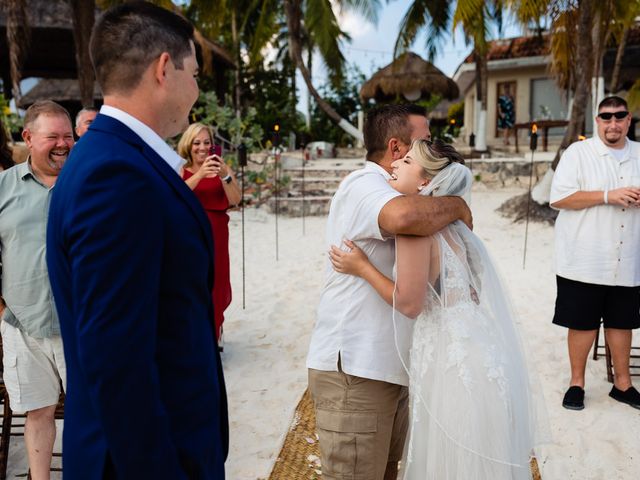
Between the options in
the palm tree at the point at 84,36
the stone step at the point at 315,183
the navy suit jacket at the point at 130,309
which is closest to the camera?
the navy suit jacket at the point at 130,309

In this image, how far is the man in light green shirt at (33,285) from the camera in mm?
2686

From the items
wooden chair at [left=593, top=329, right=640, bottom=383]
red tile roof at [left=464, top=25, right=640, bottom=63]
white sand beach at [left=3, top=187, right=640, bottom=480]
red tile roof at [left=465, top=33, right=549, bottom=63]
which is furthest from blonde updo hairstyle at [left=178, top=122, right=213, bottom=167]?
red tile roof at [left=465, top=33, right=549, bottom=63]

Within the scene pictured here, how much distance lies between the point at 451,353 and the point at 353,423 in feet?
1.43

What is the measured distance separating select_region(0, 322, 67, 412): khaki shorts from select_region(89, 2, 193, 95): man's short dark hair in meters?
1.77

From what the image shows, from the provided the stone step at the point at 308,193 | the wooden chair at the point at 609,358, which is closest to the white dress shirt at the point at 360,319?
the wooden chair at the point at 609,358

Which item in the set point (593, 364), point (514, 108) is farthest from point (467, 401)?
point (514, 108)

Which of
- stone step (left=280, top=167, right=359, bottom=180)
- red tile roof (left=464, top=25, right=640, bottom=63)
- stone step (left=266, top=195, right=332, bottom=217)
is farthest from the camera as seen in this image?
red tile roof (left=464, top=25, right=640, bottom=63)

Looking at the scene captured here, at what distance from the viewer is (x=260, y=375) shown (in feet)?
15.6

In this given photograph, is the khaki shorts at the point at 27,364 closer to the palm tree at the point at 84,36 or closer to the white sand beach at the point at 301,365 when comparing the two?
the white sand beach at the point at 301,365

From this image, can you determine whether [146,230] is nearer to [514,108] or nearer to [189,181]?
[189,181]

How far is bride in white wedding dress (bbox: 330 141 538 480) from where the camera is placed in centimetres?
201

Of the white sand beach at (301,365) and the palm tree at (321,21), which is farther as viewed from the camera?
the palm tree at (321,21)

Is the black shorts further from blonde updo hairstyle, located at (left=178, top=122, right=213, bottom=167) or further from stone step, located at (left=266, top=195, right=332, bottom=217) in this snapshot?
stone step, located at (left=266, top=195, right=332, bottom=217)

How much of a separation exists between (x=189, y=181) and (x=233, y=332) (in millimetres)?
2099
